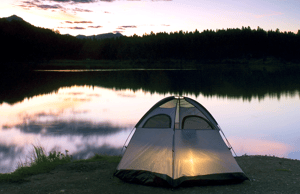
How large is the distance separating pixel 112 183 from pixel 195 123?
9.32 ft

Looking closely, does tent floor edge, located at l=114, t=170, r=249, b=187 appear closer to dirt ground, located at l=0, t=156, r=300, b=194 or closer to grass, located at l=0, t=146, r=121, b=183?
dirt ground, located at l=0, t=156, r=300, b=194

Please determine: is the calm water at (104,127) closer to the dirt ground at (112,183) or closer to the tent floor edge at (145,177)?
the dirt ground at (112,183)

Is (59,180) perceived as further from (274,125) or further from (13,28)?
(13,28)

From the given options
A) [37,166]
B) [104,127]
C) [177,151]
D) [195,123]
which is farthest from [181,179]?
[104,127]

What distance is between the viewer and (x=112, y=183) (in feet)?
25.1

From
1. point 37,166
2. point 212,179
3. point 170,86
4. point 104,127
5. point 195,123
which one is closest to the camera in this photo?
point 212,179

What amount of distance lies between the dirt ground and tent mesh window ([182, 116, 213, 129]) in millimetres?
1690

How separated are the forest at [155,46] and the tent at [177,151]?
129 meters

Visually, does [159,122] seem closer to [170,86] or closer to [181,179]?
[181,179]

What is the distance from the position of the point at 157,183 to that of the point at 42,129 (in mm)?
11188

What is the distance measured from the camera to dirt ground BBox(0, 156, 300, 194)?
7.04 m

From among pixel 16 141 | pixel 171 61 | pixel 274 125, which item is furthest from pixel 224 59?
pixel 16 141

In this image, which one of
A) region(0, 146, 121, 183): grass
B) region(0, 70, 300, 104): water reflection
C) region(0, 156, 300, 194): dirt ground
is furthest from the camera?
region(0, 70, 300, 104): water reflection

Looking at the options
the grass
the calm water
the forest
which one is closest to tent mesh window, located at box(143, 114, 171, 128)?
the grass
